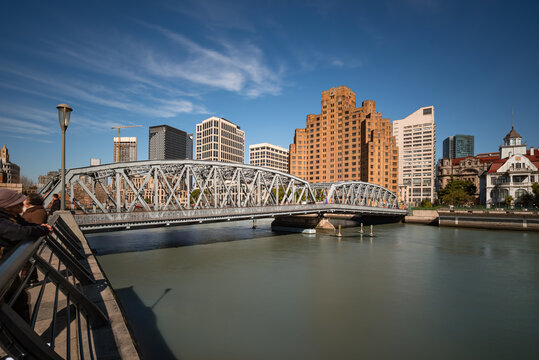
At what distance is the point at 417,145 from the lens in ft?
532

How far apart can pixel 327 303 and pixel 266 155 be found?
15772cm

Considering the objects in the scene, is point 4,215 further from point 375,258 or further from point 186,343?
point 375,258

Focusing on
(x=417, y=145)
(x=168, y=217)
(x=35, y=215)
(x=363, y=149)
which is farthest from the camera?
(x=417, y=145)

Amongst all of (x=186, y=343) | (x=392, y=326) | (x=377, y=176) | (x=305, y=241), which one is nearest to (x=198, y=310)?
(x=186, y=343)

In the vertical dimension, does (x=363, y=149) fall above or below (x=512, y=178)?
above

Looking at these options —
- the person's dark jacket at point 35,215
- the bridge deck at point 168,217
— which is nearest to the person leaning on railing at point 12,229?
the person's dark jacket at point 35,215

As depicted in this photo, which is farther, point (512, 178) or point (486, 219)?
point (512, 178)

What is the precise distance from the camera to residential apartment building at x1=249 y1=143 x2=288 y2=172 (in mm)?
172750

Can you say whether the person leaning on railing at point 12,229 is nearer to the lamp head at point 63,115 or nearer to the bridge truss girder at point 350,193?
the lamp head at point 63,115

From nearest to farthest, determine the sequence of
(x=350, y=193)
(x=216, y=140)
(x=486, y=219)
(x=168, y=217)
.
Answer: (x=168, y=217) → (x=486, y=219) → (x=350, y=193) → (x=216, y=140)

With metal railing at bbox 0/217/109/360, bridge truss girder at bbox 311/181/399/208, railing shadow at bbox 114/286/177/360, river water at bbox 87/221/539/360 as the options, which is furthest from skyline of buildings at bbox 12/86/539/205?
metal railing at bbox 0/217/109/360

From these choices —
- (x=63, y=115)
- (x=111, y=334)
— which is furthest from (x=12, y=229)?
(x=63, y=115)

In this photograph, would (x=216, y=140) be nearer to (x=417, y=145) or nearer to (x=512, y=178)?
(x=417, y=145)

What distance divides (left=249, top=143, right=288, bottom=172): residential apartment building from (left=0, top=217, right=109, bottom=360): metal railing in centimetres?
16230
